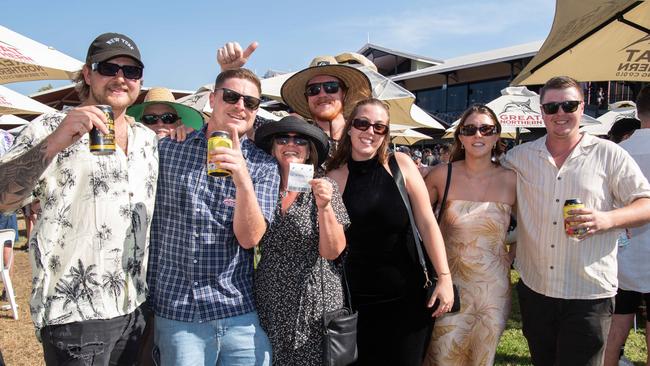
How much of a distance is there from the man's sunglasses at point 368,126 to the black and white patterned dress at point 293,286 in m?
0.63

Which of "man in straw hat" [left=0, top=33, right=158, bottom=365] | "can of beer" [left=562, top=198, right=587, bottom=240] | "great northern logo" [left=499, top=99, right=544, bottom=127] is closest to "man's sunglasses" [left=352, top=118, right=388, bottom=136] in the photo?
"can of beer" [left=562, top=198, right=587, bottom=240]

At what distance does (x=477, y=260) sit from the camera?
9.75 ft

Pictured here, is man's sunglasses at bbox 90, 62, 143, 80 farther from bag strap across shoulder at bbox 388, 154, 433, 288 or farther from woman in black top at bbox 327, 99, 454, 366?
bag strap across shoulder at bbox 388, 154, 433, 288

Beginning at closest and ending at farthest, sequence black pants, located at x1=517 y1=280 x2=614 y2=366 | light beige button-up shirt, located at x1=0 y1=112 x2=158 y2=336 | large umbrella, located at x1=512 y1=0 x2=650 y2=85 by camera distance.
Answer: light beige button-up shirt, located at x1=0 y1=112 x2=158 y2=336 < black pants, located at x1=517 y1=280 x2=614 y2=366 < large umbrella, located at x1=512 y1=0 x2=650 y2=85

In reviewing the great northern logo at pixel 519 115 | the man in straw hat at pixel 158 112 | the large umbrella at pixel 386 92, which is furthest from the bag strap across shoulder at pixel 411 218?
the great northern logo at pixel 519 115

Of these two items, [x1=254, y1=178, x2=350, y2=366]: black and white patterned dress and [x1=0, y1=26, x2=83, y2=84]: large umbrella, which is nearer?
[x1=254, y1=178, x2=350, y2=366]: black and white patterned dress

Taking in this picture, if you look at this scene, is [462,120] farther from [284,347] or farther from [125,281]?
[125,281]

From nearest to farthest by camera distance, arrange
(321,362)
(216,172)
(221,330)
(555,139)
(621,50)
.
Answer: (216,172), (221,330), (321,362), (555,139), (621,50)

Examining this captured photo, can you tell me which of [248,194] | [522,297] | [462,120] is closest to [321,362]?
[248,194]

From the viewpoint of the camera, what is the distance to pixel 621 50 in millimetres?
3510

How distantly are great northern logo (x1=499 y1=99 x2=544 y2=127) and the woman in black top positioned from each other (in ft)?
21.5

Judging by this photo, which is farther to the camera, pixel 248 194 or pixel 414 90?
pixel 414 90

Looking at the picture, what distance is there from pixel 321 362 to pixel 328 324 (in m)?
0.20

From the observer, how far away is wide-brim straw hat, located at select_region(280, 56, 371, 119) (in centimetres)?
347
